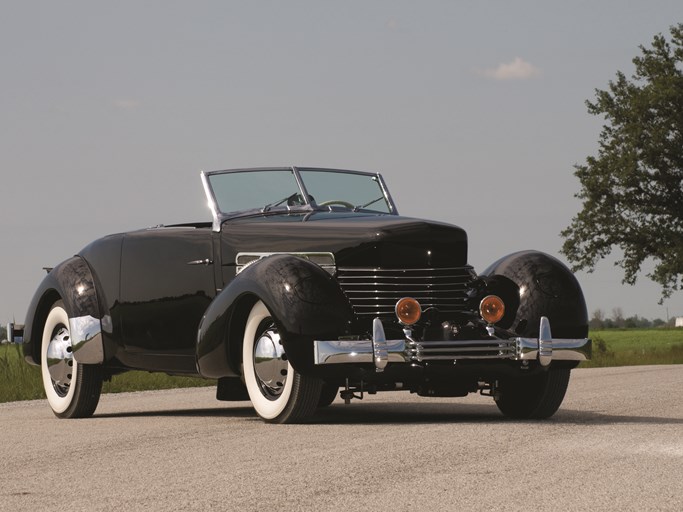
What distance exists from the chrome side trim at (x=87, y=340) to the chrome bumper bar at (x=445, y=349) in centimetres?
286

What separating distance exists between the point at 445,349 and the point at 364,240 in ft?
3.45

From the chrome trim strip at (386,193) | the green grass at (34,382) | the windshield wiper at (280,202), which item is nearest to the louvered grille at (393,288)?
the windshield wiper at (280,202)

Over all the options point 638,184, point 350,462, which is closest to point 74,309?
point 350,462

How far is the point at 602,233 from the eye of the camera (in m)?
45.3

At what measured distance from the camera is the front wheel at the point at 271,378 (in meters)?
8.92

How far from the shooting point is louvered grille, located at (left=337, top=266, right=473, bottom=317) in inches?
367

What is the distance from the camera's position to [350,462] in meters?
6.89

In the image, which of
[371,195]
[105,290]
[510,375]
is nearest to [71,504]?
[510,375]

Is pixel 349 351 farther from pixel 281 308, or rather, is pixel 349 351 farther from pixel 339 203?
pixel 339 203

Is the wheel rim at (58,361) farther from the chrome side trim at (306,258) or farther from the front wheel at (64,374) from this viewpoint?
the chrome side trim at (306,258)

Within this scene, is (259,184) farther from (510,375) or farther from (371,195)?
(510,375)

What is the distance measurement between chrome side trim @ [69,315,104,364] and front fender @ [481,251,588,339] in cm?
336

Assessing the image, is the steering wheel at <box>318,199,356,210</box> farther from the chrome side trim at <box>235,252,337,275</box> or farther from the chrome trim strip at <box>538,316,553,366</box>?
the chrome trim strip at <box>538,316,553,366</box>

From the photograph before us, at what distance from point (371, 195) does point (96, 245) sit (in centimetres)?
258
